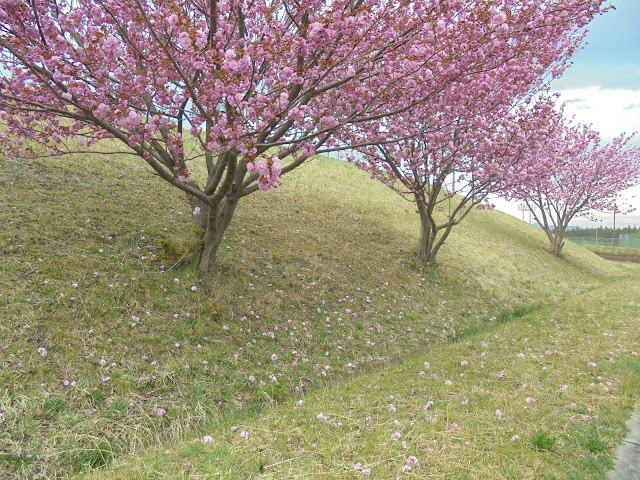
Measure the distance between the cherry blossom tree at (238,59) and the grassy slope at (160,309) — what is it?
2110mm

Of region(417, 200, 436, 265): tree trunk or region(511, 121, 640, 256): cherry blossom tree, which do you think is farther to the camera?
region(511, 121, 640, 256): cherry blossom tree

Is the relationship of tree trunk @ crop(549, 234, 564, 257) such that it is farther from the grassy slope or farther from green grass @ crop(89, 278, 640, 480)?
green grass @ crop(89, 278, 640, 480)

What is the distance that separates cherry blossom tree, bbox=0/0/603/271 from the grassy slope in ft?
6.92

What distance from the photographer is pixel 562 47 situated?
1058 centimetres

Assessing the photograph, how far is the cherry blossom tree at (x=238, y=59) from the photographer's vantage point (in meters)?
5.69

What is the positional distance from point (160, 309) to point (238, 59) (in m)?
4.66

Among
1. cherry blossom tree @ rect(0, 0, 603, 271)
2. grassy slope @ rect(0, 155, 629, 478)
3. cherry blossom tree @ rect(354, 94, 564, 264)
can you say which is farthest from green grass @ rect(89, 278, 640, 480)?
cherry blossom tree @ rect(354, 94, 564, 264)

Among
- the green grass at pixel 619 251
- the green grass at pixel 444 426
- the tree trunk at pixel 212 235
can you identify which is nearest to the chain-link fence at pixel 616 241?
the green grass at pixel 619 251

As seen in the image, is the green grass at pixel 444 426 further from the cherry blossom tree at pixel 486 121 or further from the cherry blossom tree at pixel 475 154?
the cherry blossom tree at pixel 475 154

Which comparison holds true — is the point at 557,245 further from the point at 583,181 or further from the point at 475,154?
the point at 475,154

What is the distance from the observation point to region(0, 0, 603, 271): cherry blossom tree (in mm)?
5688

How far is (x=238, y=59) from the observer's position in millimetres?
6453

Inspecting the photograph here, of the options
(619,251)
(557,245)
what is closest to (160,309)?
(557,245)

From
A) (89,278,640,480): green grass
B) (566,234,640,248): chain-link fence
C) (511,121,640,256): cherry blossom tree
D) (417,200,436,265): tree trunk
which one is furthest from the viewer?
(566,234,640,248): chain-link fence
